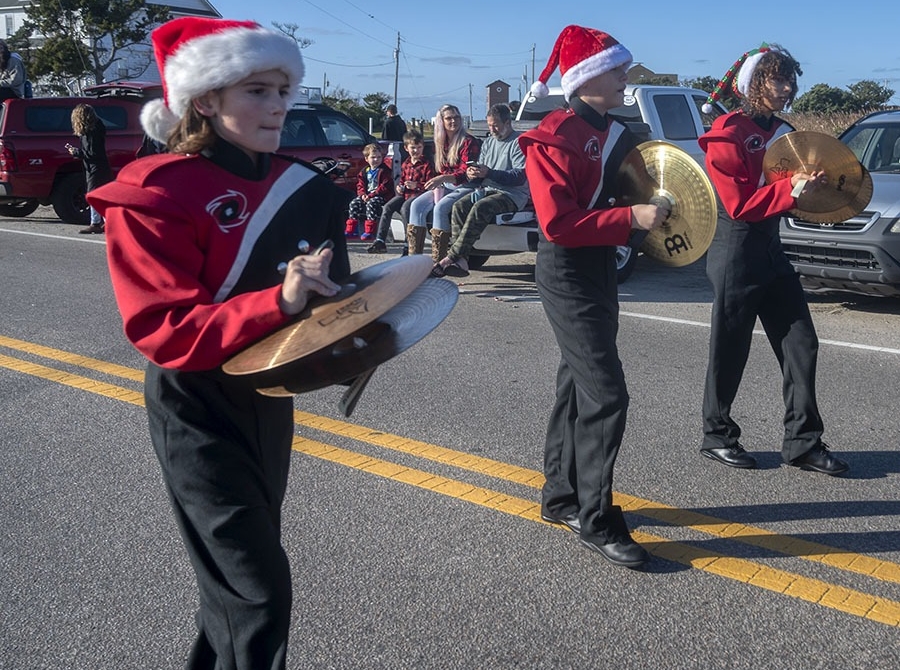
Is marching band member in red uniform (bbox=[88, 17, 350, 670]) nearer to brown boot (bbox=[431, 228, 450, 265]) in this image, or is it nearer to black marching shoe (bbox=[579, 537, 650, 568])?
black marching shoe (bbox=[579, 537, 650, 568])

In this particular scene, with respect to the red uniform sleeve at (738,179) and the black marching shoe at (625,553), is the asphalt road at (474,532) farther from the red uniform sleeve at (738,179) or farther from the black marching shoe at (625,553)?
the red uniform sleeve at (738,179)

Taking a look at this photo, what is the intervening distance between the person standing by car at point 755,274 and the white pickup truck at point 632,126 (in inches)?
204

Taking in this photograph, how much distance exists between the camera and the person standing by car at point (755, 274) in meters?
4.71

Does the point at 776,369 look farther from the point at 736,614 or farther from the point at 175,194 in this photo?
the point at 175,194

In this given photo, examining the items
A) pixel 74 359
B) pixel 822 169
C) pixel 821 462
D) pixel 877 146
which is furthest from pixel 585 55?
pixel 877 146

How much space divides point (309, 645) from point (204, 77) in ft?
6.25

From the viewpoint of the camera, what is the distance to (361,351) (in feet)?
7.10

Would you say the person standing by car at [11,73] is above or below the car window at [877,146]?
below

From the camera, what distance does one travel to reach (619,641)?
343 centimetres

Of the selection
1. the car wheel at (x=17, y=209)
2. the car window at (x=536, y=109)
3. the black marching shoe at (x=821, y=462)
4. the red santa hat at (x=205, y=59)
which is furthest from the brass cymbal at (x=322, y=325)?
the car wheel at (x=17, y=209)

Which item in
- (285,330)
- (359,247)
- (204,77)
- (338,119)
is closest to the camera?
(285,330)

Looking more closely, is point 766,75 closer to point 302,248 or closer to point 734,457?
point 734,457

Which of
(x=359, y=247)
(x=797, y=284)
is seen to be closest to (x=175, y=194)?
(x=797, y=284)

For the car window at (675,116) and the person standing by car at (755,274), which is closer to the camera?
the person standing by car at (755,274)
